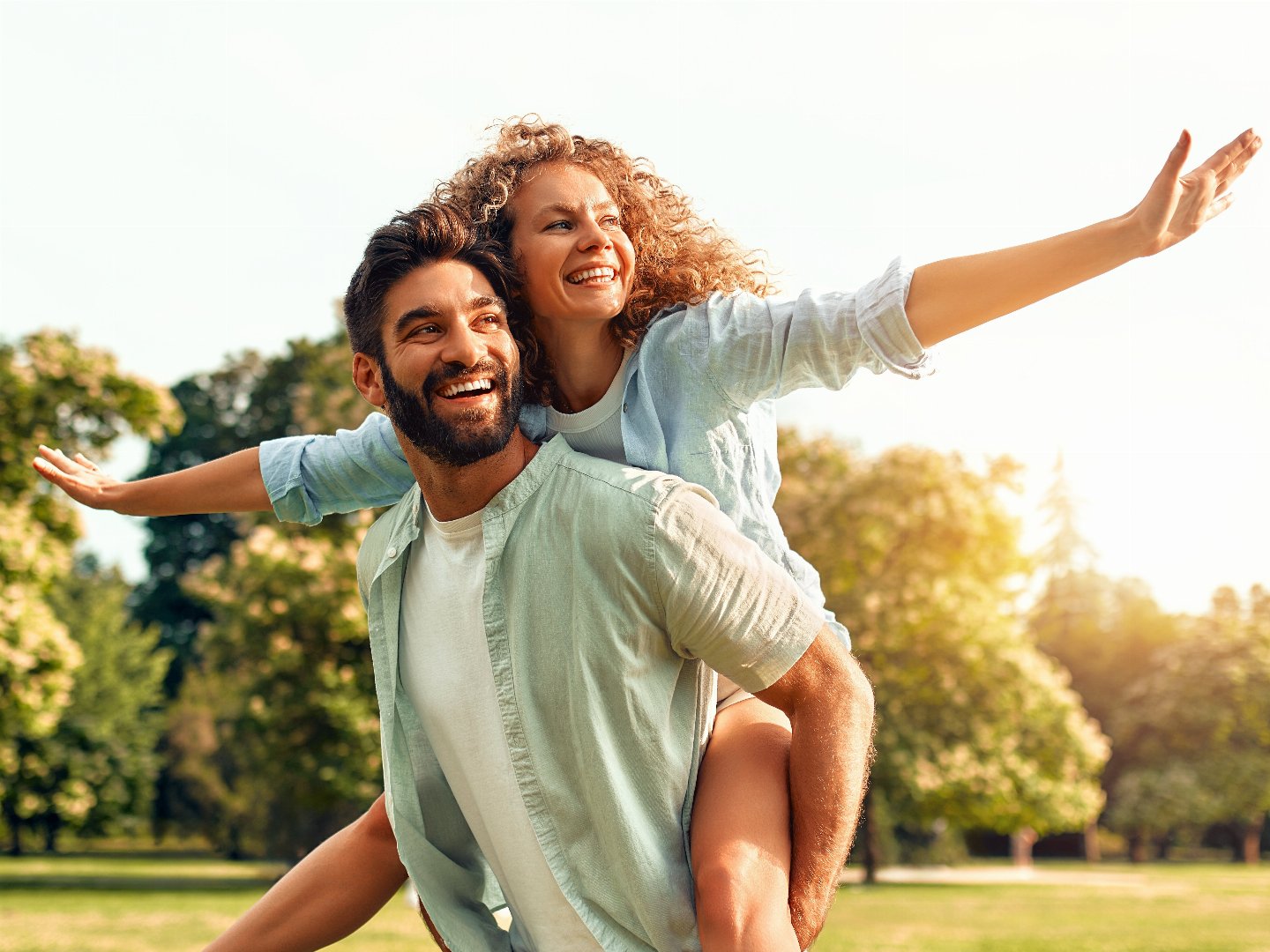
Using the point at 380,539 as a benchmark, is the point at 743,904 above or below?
below

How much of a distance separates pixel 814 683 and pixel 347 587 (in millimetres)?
16952

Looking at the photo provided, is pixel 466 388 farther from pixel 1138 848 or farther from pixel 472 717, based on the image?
pixel 1138 848

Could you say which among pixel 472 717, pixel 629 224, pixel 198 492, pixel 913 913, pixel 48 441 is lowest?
pixel 913 913

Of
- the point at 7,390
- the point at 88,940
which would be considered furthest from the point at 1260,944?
the point at 7,390

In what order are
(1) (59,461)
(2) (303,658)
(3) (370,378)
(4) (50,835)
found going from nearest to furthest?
(3) (370,378) < (1) (59,461) < (2) (303,658) < (4) (50,835)

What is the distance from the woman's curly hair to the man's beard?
307 millimetres

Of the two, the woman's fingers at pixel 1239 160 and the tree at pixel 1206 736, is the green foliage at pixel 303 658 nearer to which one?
the woman's fingers at pixel 1239 160

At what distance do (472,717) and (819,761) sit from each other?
2.55ft

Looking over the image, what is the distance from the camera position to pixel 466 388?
289 cm

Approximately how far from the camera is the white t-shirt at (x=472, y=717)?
9.69 ft

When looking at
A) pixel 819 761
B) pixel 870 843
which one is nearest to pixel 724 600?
pixel 819 761

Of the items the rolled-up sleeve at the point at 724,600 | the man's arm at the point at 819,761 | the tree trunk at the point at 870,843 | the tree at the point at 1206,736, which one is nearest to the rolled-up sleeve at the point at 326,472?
the rolled-up sleeve at the point at 724,600

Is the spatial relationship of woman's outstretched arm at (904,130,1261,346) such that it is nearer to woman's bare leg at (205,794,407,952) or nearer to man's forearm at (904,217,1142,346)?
man's forearm at (904,217,1142,346)

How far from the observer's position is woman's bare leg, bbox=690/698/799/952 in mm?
2631
